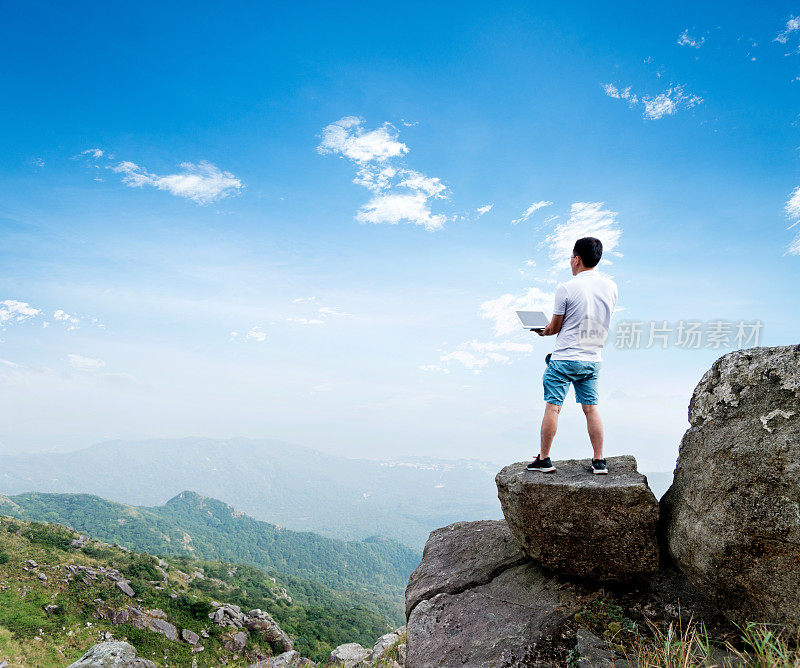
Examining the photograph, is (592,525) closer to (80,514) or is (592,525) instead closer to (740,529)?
(740,529)

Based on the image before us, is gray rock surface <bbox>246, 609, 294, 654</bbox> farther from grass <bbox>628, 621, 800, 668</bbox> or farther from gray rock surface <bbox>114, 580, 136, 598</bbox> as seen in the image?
grass <bbox>628, 621, 800, 668</bbox>

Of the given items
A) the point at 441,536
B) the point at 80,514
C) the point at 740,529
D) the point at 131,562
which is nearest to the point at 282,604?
the point at 131,562

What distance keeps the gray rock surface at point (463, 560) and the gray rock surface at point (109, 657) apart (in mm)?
12149

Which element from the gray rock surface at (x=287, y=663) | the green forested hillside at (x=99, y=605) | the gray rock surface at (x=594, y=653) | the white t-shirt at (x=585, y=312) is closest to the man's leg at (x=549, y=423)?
the white t-shirt at (x=585, y=312)

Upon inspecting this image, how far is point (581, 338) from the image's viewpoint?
6.36 meters

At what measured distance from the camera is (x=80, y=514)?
16038cm

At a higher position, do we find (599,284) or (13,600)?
(599,284)

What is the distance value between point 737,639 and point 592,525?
5.90 ft

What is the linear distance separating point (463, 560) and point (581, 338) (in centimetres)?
474

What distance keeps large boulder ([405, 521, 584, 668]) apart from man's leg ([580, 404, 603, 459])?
2.03 metres

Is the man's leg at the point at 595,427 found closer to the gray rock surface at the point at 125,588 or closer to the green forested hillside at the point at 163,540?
the gray rock surface at the point at 125,588

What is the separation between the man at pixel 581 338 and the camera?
6.32m

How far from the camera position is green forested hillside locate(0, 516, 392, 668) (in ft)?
139

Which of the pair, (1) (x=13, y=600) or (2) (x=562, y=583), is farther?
(1) (x=13, y=600)
